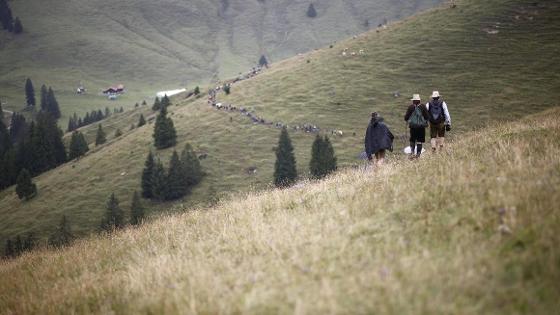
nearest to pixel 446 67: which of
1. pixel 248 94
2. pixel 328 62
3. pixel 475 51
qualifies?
pixel 475 51

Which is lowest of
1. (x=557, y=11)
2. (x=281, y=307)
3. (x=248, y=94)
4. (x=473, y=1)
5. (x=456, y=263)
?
(x=281, y=307)

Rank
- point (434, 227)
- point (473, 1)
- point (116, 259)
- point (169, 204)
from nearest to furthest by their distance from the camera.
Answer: point (434, 227) < point (116, 259) < point (169, 204) < point (473, 1)

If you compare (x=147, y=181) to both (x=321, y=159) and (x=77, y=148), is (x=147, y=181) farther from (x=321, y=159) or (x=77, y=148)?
(x=77, y=148)

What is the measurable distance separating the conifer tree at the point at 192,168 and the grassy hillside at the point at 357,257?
2116 inches

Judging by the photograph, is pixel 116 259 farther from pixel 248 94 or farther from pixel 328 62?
pixel 328 62

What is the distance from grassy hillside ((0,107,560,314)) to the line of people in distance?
4.80 m

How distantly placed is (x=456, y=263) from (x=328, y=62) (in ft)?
285

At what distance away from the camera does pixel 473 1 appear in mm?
92500

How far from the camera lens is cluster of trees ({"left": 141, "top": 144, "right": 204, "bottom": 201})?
64.6m

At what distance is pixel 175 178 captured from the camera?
2564 inches

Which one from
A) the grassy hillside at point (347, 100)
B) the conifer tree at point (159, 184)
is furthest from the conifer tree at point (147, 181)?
the grassy hillside at point (347, 100)

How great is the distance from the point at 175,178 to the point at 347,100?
3376 centimetres

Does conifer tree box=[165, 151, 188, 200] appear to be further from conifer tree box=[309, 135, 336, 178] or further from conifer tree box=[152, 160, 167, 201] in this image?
conifer tree box=[309, 135, 336, 178]

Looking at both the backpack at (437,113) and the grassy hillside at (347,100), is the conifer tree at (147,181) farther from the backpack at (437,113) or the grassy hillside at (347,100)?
the backpack at (437,113)
